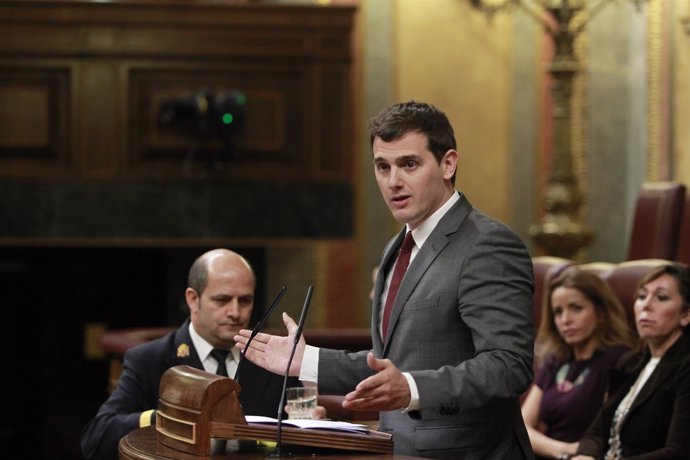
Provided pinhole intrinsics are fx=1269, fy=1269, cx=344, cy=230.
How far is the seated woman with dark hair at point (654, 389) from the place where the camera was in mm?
3697

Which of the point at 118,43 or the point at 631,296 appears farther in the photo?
the point at 118,43

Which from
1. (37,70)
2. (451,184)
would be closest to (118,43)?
(37,70)

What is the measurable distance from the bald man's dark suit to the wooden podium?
1.03 m

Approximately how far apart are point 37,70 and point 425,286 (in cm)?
606

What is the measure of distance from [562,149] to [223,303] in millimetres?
4740

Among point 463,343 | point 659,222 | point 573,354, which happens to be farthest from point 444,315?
point 659,222

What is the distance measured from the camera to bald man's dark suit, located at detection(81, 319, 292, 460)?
11.7 feet

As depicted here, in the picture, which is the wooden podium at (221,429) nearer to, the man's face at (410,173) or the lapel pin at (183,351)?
the man's face at (410,173)

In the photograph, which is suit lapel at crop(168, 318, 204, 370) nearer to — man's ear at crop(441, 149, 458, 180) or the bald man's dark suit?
the bald man's dark suit

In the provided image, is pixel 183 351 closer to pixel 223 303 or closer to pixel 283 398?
pixel 223 303

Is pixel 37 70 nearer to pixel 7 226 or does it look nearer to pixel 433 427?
pixel 7 226

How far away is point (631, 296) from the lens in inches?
177

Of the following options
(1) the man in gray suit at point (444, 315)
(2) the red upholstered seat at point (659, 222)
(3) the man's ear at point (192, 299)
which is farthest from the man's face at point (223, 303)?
(2) the red upholstered seat at point (659, 222)

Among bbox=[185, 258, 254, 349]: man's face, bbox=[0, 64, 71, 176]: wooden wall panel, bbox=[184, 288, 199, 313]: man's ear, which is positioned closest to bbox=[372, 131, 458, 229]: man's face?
bbox=[185, 258, 254, 349]: man's face
